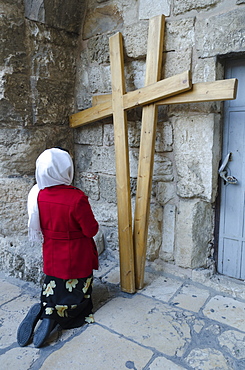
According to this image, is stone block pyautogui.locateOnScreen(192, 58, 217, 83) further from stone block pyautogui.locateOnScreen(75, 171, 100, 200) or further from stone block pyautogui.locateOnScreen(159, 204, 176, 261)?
stone block pyautogui.locateOnScreen(75, 171, 100, 200)

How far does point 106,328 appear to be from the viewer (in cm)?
195

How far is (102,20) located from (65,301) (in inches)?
87.8

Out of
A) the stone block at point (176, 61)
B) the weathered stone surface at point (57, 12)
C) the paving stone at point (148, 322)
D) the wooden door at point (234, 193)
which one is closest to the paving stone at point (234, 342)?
the paving stone at point (148, 322)

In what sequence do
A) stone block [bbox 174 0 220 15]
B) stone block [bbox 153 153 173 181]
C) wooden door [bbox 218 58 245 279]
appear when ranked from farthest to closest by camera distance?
stone block [bbox 153 153 173 181]
wooden door [bbox 218 58 245 279]
stone block [bbox 174 0 220 15]

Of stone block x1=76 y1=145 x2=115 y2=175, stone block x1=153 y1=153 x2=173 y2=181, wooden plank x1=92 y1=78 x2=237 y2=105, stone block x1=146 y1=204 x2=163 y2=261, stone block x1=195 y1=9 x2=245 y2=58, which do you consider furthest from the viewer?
stone block x1=76 y1=145 x2=115 y2=175

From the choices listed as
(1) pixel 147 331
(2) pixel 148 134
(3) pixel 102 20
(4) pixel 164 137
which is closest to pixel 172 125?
(4) pixel 164 137

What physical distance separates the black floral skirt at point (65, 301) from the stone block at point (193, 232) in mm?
868

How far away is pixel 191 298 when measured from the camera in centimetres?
226

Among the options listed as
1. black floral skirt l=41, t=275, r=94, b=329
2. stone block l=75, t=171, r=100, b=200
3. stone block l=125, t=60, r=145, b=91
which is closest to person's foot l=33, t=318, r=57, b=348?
black floral skirt l=41, t=275, r=94, b=329

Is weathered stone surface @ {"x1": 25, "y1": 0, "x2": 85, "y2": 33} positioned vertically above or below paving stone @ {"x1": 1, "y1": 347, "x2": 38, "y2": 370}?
above

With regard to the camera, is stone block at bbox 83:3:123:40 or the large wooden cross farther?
stone block at bbox 83:3:123:40

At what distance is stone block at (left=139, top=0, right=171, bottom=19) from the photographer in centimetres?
228

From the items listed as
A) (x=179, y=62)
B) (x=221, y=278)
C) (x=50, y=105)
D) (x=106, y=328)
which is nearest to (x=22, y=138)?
(x=50, y=105)

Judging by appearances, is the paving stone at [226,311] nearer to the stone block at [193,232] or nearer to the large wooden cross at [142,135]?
the stone block at [193,232]
